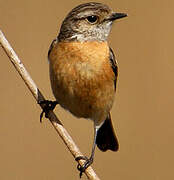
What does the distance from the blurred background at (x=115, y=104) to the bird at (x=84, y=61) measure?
186 cm

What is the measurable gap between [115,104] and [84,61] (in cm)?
285

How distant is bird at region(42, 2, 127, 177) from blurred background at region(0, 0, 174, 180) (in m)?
1.86

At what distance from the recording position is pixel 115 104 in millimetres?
8766

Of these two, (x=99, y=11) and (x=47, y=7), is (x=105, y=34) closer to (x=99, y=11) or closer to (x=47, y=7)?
(x=99, y=11)

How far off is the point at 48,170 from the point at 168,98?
2.05 m

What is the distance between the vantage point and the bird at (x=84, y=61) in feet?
19.7

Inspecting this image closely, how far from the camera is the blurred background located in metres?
8.00

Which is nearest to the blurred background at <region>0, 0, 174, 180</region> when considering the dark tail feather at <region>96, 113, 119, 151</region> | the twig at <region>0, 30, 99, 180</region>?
the dark tail feather at <region>96, 113, 119, 151</region>

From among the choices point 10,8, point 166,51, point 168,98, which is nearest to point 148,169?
point 168,98

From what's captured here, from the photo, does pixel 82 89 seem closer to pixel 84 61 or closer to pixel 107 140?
pixel 84 61

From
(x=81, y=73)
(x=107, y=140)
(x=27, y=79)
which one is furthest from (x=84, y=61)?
(x=107, y=140)

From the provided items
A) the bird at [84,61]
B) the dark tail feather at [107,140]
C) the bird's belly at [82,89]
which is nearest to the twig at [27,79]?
the bird at [84,61]

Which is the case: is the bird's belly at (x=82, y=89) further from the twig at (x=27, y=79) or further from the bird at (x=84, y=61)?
the twig at (x=27, y=79)

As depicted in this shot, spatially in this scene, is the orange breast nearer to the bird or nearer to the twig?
the bird
